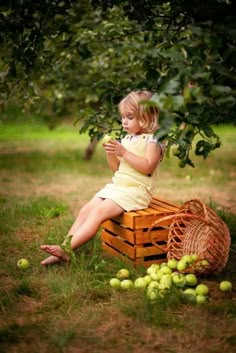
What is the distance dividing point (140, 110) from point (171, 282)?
4.28 feet

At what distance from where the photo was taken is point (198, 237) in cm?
333

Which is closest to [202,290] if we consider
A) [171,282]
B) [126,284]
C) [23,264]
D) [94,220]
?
[171,282]

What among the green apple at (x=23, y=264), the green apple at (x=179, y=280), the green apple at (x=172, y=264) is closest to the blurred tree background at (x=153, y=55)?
the green apple at (x=172, y=264)

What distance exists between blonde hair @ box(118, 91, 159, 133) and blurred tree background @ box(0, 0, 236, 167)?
0.07m

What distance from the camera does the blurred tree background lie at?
7.18 feet

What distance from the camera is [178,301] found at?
2.72m

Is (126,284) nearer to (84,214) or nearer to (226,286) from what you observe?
(226,286)

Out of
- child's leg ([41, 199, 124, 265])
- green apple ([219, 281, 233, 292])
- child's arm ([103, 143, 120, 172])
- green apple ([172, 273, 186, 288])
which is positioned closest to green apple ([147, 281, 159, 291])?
green apple ([172, 273, 186, 288])

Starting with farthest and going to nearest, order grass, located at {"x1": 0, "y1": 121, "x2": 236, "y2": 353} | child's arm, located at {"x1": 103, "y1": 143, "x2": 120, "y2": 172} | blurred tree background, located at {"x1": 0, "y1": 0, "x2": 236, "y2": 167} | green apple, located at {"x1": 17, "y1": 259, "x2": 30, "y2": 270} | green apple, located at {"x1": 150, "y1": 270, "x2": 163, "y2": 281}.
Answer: child's arm, located at {"x1": 103, "y1": 143, "x2": 120, "y2": 172}
green apple, located at {"x1": 17, "y1": 259, "x2": 30, "y2": 270}
green apple, located at {"x1": 150, "y1": 270, "x2": 163, "y2": 281}
grass, located at {"x1": 0, "y1": 121, "x2": 236, "y2": 353}
blurred tree background, located at {"x1": 0, "y1": 0, "x2": 236, "y2": 167}

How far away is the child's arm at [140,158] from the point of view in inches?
134

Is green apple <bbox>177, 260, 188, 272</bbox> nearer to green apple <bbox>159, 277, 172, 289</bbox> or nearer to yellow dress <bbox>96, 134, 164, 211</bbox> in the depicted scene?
green apple <bbox>159, 277, 172, 289</bbox>

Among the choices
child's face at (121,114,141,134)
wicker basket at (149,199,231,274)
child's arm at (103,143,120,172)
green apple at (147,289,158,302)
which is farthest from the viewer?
child's arm at (103,143,120,172)

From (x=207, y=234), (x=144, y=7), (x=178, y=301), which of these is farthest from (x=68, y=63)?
(x=178, y=301)

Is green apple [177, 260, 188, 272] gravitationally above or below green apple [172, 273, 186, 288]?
above
